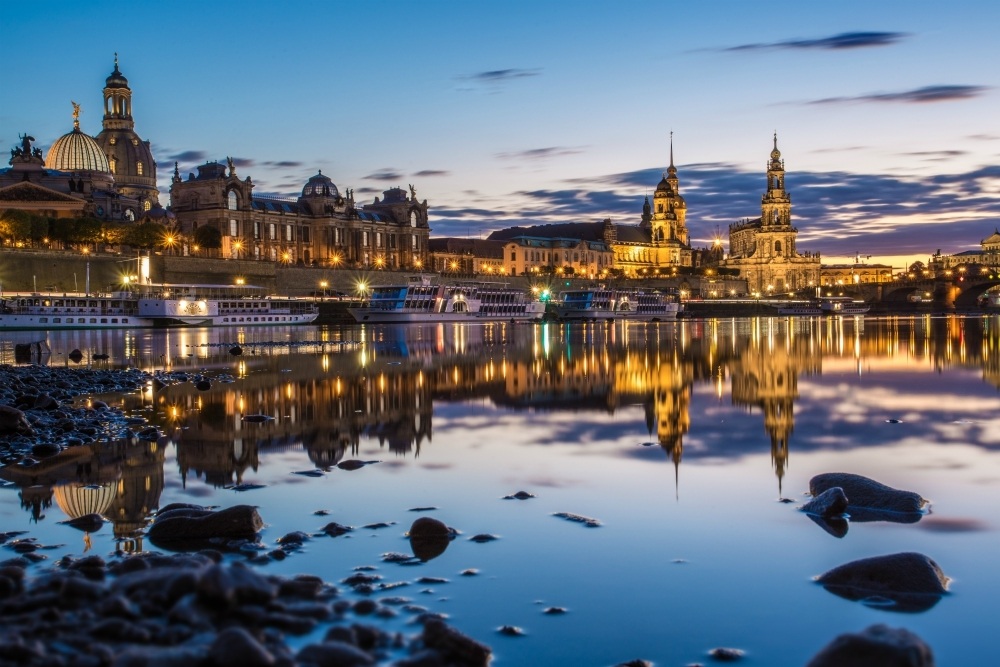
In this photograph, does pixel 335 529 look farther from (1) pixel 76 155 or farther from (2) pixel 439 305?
(1) pixel 76 155

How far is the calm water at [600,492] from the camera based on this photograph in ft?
21.3

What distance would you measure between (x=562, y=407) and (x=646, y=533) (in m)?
9.69

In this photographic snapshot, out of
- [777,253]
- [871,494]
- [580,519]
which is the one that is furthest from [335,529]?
[777,253]

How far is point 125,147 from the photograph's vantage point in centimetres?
12106

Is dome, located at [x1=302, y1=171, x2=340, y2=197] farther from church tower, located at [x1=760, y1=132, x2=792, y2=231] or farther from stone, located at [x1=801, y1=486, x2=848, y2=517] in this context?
stone, located at [x1=801, y1=486, x2=848, y2=517]

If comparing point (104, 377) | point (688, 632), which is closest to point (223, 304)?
point (104, 377)

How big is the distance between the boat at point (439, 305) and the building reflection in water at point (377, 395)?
4001cm

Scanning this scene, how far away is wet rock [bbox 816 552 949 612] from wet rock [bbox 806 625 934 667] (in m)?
1.56

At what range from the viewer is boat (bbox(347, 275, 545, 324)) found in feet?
268

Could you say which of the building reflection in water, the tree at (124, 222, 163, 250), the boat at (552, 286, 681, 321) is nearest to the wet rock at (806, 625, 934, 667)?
the building reflection in water

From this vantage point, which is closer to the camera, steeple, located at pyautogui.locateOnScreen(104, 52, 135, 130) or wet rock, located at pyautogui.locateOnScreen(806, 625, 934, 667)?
wet rock, located at pyautogui.locateOnScreen(806, 625, 934, 667)

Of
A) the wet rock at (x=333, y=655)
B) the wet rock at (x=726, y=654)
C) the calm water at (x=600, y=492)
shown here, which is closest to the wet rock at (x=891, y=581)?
the calm water at (x=600, y=492)

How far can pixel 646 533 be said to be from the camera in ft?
27.8

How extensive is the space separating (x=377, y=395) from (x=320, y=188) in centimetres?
10504
